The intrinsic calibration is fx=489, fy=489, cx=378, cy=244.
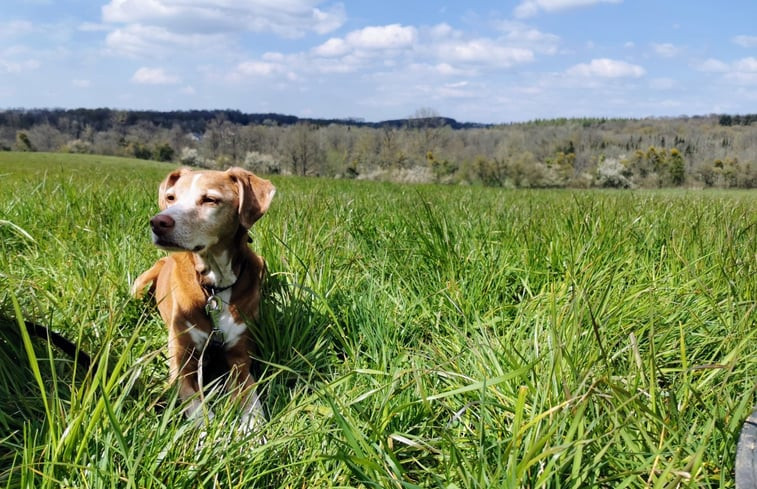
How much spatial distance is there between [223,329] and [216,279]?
27 cm

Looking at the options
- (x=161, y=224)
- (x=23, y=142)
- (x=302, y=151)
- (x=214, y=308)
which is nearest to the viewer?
(x=161, y=224)

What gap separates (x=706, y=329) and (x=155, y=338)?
3.04 meters

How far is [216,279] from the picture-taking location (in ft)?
8.71

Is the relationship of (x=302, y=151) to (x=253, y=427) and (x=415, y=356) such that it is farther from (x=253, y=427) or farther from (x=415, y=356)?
(x=253, y=427)

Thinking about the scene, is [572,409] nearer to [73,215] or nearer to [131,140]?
[73,215]

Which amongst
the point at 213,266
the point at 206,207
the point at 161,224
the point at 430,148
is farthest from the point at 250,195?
the point at 430,148

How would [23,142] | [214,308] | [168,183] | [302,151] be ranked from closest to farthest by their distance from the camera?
[214,308] → [168,183] → [23,142] → [302,151]

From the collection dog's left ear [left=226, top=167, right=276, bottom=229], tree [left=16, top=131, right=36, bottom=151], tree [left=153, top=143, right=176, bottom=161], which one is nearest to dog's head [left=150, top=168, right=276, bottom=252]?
dog's left ear [left=226, top=167, right=276, bottom=229]

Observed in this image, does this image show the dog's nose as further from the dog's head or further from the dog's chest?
the dog's chest

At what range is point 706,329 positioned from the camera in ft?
8.04

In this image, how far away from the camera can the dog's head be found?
7.50 feet

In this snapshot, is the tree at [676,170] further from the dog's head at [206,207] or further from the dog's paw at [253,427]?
the dog's paw at [253,427]

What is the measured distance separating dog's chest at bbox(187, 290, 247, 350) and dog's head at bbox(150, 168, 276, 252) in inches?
13.9

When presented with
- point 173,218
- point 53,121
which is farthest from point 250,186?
point 53,121
